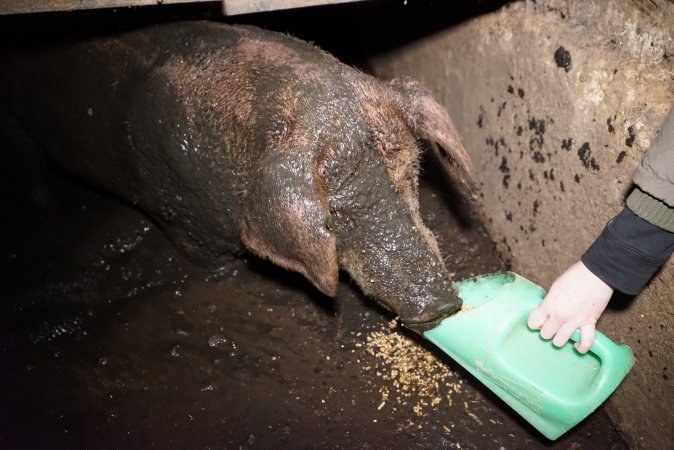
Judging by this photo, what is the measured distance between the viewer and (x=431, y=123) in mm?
2066

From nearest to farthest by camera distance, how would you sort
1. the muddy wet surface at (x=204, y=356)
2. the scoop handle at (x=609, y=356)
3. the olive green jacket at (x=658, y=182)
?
the olive green jacket at (x=658, y=182), the scoop handle at (x=609, y=356), the muddy wet surface at (x=204, y=356)

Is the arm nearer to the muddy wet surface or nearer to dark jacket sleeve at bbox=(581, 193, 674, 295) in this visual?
dark jacket sleeve at bbox=(581, 193, 674, 295)

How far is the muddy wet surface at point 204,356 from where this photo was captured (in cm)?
218

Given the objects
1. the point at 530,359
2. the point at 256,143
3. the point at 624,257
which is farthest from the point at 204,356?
the point at 624,257

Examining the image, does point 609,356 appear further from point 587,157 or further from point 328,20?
point 328,20

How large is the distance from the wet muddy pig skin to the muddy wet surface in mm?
297

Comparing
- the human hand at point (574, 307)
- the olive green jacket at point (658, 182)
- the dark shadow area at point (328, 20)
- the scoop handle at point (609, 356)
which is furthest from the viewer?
the dark shadow area at point (328, 20)

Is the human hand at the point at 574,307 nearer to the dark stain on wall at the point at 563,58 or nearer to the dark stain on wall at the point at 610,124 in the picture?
the dark stain on wall at the point at 610,124

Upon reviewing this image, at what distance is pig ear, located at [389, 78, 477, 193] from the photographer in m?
2.07

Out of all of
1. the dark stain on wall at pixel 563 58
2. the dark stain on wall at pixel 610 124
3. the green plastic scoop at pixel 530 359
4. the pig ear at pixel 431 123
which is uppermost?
the dark stain on wall at pixel 563 58

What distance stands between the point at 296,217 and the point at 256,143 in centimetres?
46

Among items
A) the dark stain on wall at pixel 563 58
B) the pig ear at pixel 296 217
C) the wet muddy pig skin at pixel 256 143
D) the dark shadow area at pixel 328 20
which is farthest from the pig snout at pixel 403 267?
the dark shadow area at pixel 328 20

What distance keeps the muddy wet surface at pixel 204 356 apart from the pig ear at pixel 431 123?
2.15 ft

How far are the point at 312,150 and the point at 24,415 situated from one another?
1.60 meters
